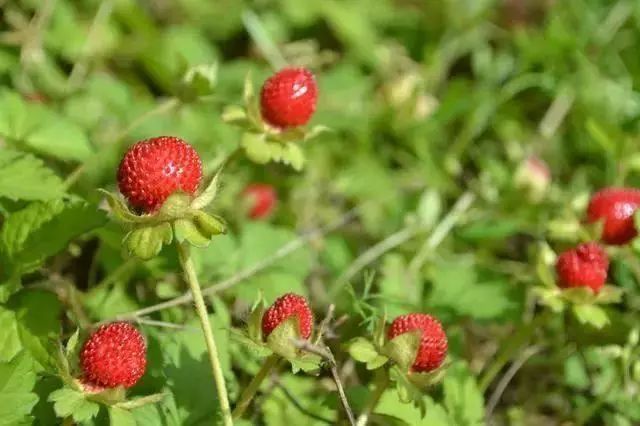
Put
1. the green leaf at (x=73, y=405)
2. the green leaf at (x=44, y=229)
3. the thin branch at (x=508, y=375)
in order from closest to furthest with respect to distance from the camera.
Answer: the green leaf at (x=73, y=405), the green leaf at (x=44, y=229), the thin branch at (x=508, y=375)

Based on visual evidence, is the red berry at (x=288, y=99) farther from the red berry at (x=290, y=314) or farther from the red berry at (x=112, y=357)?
the red berry at (x=112, y=357)

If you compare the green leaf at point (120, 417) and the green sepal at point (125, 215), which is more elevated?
the green sepal at point (125, 215)

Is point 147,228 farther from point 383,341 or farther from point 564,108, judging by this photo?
point 564,108

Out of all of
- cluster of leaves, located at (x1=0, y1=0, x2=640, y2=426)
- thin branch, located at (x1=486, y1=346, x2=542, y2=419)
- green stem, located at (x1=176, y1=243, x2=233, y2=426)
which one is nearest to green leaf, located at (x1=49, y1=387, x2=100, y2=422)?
cluster of leaves, located at (x1=0, y1=0, x2=640, y2=426)

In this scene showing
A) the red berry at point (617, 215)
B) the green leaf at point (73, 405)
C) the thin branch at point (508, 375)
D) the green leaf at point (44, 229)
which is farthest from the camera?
the thin branch at point (508, 375)

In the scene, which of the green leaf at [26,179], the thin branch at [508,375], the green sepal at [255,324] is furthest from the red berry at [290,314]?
the thin branch at [508,375]

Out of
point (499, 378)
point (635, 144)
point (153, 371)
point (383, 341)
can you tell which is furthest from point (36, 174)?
point (635, 144)

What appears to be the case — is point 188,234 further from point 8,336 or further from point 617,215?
point 617,215
